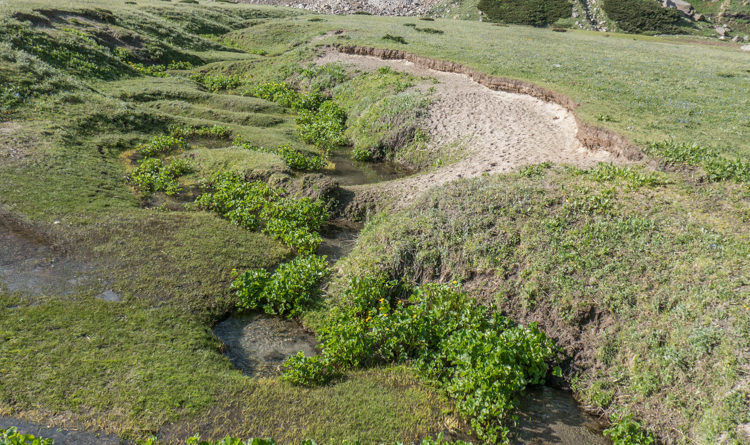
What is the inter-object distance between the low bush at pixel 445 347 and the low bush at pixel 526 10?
66036mm

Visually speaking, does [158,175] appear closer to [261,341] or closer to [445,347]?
[261,341]

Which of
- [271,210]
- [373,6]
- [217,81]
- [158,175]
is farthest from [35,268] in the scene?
[373,6]

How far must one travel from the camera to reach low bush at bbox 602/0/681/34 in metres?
60.7

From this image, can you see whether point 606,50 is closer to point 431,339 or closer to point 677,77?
point 677,77

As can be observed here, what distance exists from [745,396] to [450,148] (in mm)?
11994

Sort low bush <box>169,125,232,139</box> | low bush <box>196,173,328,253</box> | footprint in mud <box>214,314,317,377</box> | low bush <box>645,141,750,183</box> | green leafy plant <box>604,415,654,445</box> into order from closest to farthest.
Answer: green leafy plant <box>604,415,654,445</box>, footprint in mud <box>214,314,317,377</box>, low bush <box>645,141,750,183</box>, low bush <box>196,173,328,253</box>, low bush <box>169,125,232,139</box>

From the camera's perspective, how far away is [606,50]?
3444 centimetres

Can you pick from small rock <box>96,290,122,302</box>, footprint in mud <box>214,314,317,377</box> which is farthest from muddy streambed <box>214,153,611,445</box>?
small rock <box>96,290,122,302</box>

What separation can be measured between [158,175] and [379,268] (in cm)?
877

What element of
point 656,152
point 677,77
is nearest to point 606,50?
point 677,77

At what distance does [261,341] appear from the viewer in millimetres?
8914

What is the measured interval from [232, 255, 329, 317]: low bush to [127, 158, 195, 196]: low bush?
588 centimetres

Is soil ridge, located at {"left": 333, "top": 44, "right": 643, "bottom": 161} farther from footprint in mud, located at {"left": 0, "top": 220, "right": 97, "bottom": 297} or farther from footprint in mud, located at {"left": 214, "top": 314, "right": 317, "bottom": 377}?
footprint in mud, located at {"left": 0, "top": 220, "right": 97, "bottom": 297}

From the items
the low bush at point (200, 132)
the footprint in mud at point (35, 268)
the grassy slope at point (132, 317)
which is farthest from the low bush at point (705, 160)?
the low bush at point (200, 132)
